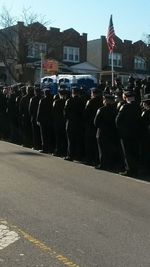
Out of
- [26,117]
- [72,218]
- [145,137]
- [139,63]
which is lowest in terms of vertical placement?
[72,218]

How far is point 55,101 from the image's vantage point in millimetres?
15727

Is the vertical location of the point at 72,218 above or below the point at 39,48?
below

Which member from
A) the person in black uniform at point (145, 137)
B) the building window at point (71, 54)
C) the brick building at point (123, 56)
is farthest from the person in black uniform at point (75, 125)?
the brick building at point (123, 56)

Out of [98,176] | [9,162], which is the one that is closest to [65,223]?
[98,176]

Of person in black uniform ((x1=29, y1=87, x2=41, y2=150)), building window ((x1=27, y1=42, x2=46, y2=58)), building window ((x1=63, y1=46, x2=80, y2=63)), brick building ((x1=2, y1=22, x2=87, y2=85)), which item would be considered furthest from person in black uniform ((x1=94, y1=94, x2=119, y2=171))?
building window ((x1=63, y1=46, x2=80, y2=63))

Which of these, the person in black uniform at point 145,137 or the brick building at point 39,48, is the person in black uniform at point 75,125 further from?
the brick building at point 39,48

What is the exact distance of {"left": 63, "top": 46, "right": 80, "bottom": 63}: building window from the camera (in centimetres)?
6681

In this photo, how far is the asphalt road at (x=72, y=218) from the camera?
658cm

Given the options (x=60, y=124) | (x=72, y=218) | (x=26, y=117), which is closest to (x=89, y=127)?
(x=60, y=124)

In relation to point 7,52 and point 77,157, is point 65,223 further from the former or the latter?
point 7,52

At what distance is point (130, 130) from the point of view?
12695 mm

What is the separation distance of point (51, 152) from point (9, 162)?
110 inches

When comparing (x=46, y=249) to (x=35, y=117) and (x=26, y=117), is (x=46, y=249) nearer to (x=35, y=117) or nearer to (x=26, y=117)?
(x=35, y=117)

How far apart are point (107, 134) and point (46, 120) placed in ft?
10.8
